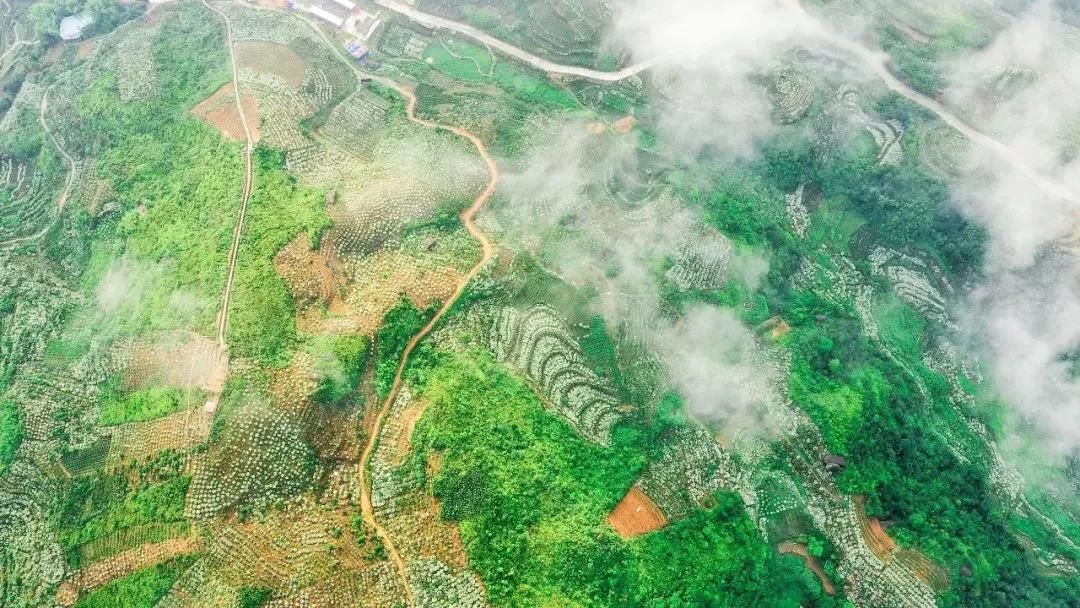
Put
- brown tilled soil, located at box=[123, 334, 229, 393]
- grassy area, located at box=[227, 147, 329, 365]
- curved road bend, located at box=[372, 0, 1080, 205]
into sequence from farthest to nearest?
curved road bend, located at box=[372, 0, 1080, 205] → grassy area, located at box=[227, 147, 329, 365] → brown tilled soil, located at box=[123, 334, 229, 393]

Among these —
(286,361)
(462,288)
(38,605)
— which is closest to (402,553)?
(286,361)

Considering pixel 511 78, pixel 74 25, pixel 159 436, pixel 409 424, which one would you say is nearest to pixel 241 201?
pixel 159 436

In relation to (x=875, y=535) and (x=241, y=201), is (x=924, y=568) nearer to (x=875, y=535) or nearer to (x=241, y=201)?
(x=875, y=535)

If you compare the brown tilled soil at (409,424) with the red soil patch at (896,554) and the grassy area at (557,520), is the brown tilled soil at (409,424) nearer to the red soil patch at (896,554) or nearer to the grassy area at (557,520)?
the grassy area at (557,520)

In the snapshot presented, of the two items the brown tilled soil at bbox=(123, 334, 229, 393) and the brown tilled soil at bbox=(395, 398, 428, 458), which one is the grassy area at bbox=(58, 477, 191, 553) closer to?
the brown tilled soil at bbox=(123, 334, 229, 393)

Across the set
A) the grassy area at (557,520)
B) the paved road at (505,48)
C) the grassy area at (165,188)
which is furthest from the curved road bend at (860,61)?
the grassy area at (557,520)

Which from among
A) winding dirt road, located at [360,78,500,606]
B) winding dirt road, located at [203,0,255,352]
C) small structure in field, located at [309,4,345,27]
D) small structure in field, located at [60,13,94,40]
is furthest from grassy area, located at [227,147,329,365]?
small structure in field, located at [60,13,94,40]
